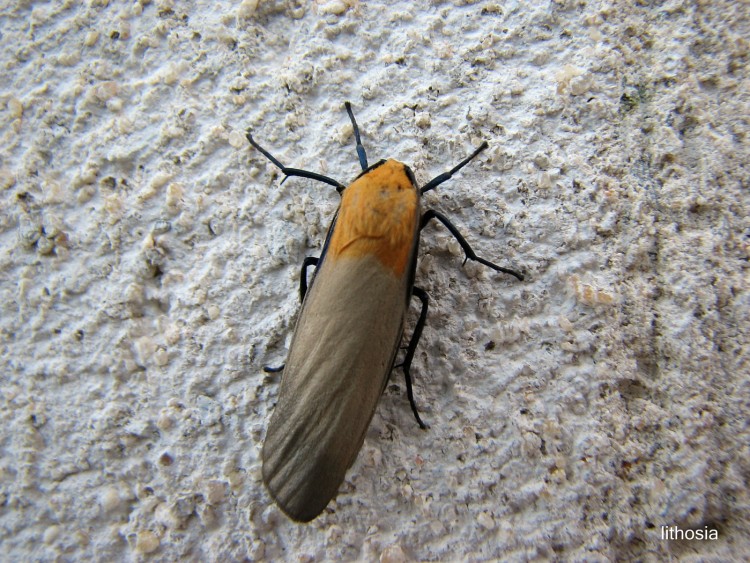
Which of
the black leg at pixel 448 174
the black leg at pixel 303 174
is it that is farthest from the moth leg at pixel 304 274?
the black leg at pixel 448 174

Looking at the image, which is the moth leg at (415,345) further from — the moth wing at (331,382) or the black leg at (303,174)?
the black leg at (303,174)

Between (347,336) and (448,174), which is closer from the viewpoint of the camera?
(347,336)

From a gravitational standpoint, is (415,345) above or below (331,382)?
below

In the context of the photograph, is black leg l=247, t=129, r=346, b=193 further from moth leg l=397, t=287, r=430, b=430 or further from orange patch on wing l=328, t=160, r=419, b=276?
moth leg l=397, t=287, r=430, b=430

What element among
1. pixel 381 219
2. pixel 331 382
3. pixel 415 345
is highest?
pixel 381 219

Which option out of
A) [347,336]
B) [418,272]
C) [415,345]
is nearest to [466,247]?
[418,272]

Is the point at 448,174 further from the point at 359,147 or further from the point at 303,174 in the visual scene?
the point at 303,174

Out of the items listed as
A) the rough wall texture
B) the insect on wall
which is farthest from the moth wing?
the rough wall texture
